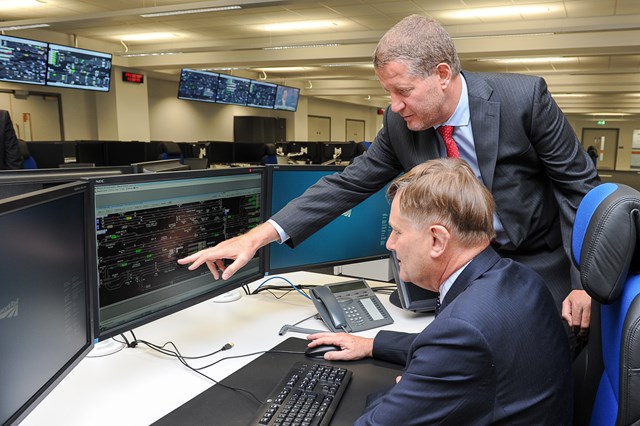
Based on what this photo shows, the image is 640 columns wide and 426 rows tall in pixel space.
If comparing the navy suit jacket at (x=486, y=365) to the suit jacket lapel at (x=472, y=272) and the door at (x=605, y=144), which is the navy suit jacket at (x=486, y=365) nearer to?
the suit jacket lapel at (x=472, y=272)

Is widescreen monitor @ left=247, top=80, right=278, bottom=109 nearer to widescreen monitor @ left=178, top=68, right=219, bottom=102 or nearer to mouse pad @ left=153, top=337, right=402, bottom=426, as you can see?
widescreen monitor @ left=178, top=68, right=219, bottom=102

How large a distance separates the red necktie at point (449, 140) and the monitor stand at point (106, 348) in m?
1.07

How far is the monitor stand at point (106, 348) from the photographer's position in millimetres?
1334

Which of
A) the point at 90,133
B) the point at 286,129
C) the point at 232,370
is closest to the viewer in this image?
the point at 232,370

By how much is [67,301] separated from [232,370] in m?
0.44

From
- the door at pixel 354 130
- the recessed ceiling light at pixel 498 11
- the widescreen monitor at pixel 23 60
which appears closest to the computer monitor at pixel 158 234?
the recessed ceiling light at pixel 498 11

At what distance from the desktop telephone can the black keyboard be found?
319mm

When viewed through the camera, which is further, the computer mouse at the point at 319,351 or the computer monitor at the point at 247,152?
the computer monitor at the point at 247,152

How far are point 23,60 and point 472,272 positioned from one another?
21.8 ft

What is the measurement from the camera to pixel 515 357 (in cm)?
86

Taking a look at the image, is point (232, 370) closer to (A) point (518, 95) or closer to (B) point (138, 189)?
(B) point (138, 189)

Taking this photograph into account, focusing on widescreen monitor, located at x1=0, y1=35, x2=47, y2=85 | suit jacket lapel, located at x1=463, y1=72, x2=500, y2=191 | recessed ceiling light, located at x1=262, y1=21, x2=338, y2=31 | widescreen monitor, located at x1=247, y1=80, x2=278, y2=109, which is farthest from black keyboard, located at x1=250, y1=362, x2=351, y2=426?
widescreen monitor, located at x1=247, y1=80, x2=278, y2=109

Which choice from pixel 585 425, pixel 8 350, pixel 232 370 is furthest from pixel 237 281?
pixel 585 425

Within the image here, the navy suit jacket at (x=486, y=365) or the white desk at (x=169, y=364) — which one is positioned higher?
the navy suit jacket at (x=486, y=365)
